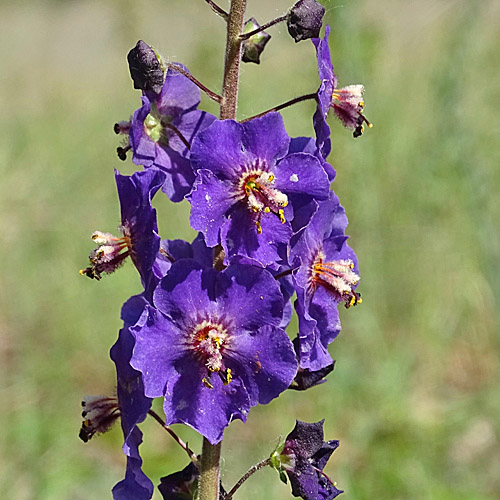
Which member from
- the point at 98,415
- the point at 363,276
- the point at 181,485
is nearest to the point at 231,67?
the point at 98,415

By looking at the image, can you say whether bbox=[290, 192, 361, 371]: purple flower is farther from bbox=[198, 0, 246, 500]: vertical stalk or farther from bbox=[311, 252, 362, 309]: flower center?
bbox=[198, 0, 246, 500]: vertical stalk

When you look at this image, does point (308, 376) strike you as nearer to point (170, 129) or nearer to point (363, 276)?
point (170, 129)

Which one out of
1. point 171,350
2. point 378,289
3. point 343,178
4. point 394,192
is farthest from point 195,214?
point 394,192

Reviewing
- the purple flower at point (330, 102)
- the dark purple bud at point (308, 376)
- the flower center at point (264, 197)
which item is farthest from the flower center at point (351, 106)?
the dark purple bud at point (308, 376)

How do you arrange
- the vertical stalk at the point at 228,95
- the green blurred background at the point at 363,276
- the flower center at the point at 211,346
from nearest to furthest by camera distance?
the flower center at the point at 211,346, the vertical stalk at the point at 228,95, the green blurred background at the point at 363,276

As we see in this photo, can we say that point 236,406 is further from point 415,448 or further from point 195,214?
point 415,448

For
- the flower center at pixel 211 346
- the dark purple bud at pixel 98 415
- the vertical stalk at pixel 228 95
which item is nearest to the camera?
the flower center at pixel 211 346

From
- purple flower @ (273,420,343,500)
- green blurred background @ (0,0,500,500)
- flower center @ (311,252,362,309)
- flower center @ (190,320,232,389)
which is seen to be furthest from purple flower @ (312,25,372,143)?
green blurred background @ (0,0,500,500)

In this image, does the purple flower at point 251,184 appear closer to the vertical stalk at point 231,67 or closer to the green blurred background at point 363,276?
the vertical stalk at point 231,67
